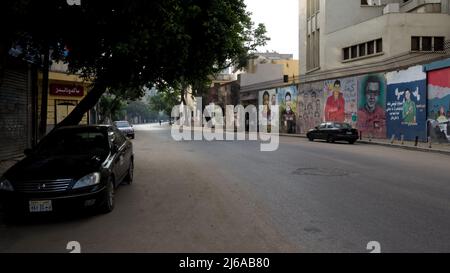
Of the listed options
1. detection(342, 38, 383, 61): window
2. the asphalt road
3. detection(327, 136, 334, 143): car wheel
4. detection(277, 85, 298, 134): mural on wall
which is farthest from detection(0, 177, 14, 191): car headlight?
detection(277, 85, 298, 134): mural on wall

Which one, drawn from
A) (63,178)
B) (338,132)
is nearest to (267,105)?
(338,132)

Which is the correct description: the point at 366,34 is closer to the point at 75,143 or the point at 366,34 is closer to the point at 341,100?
the point at 341,100

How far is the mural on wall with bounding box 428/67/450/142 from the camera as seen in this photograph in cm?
2416

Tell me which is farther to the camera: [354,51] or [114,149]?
[354,51]

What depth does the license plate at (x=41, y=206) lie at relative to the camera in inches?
257

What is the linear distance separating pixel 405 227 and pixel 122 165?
5.70 meters

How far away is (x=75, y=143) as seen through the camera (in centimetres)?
861

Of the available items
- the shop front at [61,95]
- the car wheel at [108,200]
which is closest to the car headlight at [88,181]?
the car wheel at [108,200]

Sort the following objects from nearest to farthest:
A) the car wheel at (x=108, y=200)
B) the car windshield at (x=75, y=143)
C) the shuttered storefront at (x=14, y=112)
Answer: the car wheel at (x=108, y=200) < the car windshield at (x=75, y=143) < the shuttered storefront at (x=14, y=112)

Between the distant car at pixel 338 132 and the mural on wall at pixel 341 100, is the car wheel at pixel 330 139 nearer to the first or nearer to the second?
the distant car at pixel 338 132

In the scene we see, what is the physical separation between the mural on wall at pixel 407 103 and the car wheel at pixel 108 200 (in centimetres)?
2311

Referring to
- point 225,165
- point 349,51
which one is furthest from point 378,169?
point 349,51

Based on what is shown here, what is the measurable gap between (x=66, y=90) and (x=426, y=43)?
27444 mm
